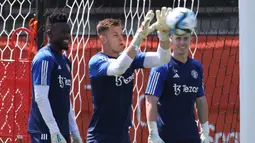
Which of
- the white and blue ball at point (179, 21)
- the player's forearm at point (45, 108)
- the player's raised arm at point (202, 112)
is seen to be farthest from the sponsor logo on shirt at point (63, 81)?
the player's raised arm at point (202, 112)

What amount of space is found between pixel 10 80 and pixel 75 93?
0.67 meters

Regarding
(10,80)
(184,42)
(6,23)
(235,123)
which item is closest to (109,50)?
(184,42)

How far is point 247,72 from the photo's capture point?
265 centimetres

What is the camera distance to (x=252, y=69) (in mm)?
2629

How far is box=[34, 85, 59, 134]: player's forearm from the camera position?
14.7 feet

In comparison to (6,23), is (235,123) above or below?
below

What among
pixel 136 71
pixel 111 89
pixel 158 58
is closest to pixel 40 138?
pixel 111 89

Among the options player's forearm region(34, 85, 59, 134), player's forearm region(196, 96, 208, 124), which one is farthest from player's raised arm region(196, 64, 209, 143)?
player's forearm region(34, 85, 59, 134)

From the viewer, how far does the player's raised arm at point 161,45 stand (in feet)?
13.4

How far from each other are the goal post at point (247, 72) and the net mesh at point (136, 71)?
3.20 meters

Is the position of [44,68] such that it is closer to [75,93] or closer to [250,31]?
[75,93]

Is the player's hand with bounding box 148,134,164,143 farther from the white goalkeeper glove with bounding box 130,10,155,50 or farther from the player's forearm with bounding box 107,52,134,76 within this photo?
the white goalkeeper glove with bounding box 130,10,155,50

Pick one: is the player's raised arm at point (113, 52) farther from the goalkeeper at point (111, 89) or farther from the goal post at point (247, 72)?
the goal post at point (247, 72)

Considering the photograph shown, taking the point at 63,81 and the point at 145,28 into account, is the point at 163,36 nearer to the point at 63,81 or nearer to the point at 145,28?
the point at 145,28
